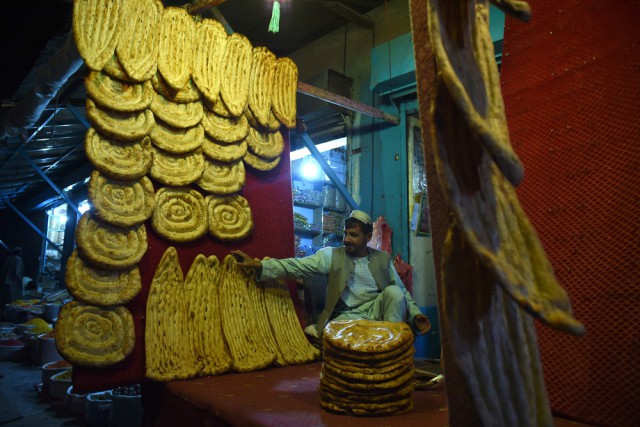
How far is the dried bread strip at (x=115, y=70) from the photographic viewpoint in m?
2.78

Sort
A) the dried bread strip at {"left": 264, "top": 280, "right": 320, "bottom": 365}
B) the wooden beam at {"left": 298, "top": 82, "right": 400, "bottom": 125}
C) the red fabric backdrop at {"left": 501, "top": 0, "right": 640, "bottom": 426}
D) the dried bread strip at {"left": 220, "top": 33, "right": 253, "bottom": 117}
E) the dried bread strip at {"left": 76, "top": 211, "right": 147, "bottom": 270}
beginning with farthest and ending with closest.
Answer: the wooden beam at {"left": 298, "top": 82, "right": 400, "bottom": 125}, the dried bread strip at {"left": 220, "top": 33, "right": 253, "bottom": 117}, the dried bread strip at {"left": 264, "top": 280, "right": 320, "bottom": 365}, the dried bread strip at {"left": 76, "top": 211, "right": 147, "bottom": 270}, the red fabric backdrop at {"left": 501, "top": 0, "right": 640, "bottom": 426}

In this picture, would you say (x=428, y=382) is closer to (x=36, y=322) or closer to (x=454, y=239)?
(x=454, y=239)

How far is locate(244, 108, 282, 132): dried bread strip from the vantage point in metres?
3.59

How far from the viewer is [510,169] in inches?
29.9

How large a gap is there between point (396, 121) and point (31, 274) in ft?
58.9

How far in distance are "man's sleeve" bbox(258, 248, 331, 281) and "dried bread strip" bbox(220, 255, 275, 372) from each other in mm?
197

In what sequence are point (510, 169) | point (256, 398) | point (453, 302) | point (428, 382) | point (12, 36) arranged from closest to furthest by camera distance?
point (510, 169), point (453, 302), point (256, 398), point (428, 382), point (12, 36)

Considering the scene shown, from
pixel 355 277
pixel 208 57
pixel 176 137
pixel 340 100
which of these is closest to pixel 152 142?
pixel 176 137

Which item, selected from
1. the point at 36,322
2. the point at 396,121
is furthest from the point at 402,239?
the point at 36,322

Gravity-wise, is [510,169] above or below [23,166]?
below

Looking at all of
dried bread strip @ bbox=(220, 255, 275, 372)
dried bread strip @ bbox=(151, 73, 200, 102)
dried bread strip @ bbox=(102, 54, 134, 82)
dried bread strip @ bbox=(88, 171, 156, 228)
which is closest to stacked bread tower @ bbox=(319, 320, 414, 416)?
dried bread strip @ bbox=(220, 255, 275, 372)

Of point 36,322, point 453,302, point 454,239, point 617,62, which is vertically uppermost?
point 617,62

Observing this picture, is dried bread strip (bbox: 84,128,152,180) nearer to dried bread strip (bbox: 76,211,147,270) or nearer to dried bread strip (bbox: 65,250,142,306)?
dried bread strip (bbox: 76,211,147,270)

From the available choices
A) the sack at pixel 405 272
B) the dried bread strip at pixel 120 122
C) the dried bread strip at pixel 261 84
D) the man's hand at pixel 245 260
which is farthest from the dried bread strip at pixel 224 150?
the sack at pixel 405 272
